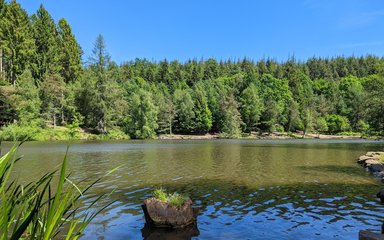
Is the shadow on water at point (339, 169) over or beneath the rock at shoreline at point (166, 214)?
beneath

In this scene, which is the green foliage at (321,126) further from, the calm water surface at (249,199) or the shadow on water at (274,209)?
the shadow on water at (274,209)

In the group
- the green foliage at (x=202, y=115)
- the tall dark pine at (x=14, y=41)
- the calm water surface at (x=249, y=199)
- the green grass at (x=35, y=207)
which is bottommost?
the calm water surface at (x=249, y=199)

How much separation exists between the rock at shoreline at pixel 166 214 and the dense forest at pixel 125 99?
130ft

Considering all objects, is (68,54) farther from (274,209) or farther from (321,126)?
(274,209)

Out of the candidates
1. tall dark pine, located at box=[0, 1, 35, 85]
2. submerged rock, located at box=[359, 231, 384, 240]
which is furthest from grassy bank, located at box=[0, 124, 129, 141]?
submerged rock, located at box=[359, 231, 384, 240]

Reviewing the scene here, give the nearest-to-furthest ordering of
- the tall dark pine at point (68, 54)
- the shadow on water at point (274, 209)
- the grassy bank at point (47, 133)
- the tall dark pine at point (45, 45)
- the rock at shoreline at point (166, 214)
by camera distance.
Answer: the shadow on water at point (274, 209) < the rock at shoreline at point (166, 214) < the grassy bank at point (47, 133) < the tall dark pine at point (45, 45) < the tall dark pine at point (68, 54)

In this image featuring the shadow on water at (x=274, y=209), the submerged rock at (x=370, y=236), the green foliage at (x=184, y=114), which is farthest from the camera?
the green foliage at (x=184, y=114)

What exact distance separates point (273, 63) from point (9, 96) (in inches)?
5564

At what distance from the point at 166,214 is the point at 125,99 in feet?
303

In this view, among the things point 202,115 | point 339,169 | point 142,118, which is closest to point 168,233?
point 339,169

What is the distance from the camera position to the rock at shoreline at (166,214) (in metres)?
10.6

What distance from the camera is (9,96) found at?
60844mm

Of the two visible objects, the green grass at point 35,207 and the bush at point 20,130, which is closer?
the green grass at point 35,207

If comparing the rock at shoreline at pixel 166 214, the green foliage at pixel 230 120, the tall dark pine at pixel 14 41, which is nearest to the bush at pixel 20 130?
the tall dark pine at pixel 14 41
